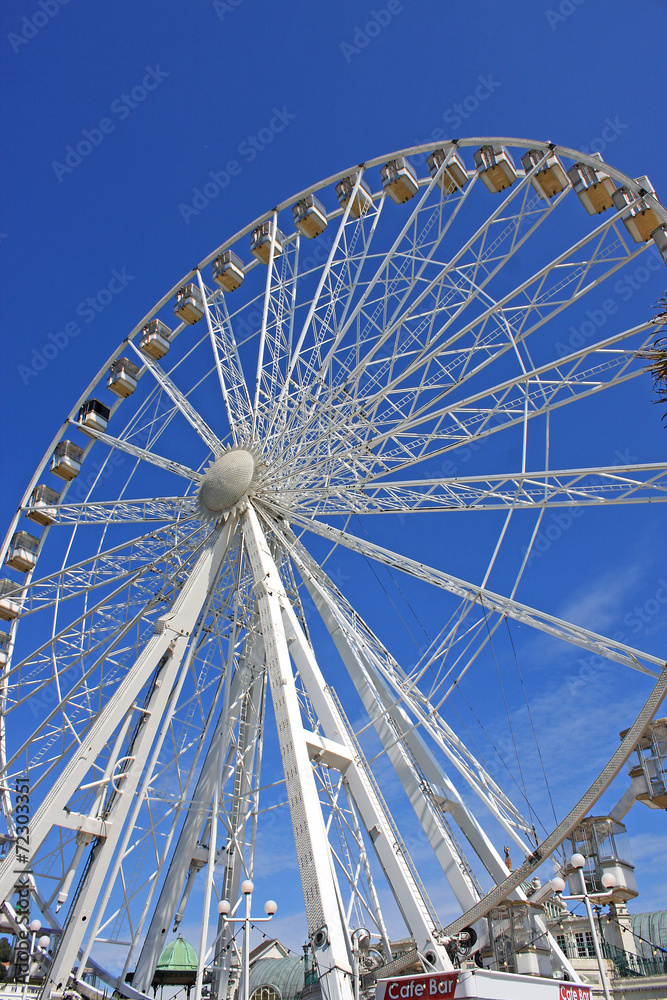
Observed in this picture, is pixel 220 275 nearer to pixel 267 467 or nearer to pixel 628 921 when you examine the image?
pixel 267 467

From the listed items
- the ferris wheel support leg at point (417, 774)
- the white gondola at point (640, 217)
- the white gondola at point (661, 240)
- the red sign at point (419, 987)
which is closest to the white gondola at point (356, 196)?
the white gondola at point (640, 217)

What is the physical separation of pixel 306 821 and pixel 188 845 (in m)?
7.80

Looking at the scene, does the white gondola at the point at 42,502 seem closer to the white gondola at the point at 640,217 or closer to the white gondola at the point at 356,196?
the white gondola at the point at 356,196

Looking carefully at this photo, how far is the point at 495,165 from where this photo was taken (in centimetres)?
1848

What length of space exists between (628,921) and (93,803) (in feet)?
57.8

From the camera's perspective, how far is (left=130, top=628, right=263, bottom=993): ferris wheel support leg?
54.9 ft

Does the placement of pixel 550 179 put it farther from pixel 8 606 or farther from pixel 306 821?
pixel 8 606

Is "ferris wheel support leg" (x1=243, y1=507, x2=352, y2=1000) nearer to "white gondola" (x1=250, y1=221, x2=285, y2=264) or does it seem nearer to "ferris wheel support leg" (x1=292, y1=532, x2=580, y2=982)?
"ferris wheel support leg" (x1=292, y1=532, x2=580, y2=982)

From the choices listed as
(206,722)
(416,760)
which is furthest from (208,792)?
(416,760)

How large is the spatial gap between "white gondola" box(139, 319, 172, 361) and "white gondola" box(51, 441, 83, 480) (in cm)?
419

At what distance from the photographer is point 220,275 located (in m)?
22.6

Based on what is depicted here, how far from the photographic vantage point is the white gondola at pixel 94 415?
78.0 ft

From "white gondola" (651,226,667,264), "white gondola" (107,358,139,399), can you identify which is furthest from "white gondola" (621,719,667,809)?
"white gondola" (107,358,139,399)

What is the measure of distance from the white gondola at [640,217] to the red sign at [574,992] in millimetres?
13698
